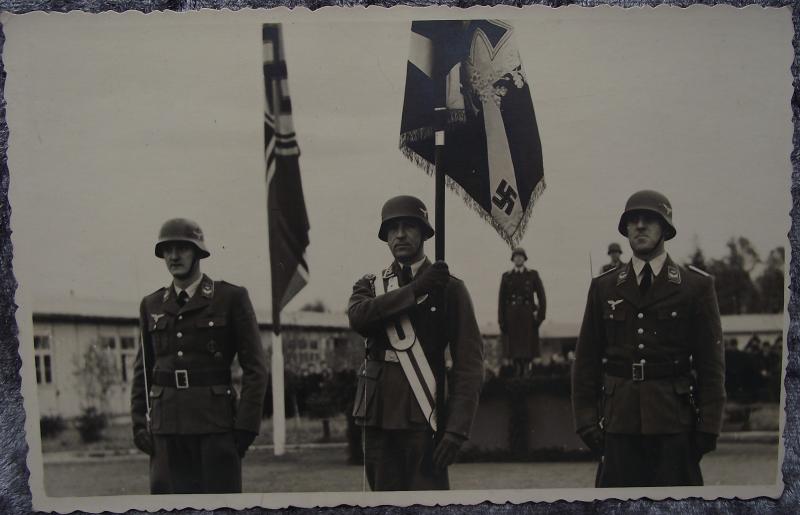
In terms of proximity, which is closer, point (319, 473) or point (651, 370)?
point (651, 370)

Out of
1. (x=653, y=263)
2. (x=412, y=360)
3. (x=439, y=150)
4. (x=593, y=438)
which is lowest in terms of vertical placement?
(x=593, y=438)

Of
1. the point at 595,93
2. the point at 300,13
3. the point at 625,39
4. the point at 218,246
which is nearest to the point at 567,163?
the point at 595,93

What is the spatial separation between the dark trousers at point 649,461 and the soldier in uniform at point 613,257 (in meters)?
0.67

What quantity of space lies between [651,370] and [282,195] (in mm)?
1629

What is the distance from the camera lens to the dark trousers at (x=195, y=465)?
3.51m

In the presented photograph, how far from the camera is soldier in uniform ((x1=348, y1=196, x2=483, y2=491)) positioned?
347 centimetres

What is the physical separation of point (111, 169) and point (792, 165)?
280 centimetres

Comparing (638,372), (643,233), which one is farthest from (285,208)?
(638,372)

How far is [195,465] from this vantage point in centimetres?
354

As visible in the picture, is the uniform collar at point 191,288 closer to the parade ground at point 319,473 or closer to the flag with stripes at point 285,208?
the flag with stripes at point 285,208

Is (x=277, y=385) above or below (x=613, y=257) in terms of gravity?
below

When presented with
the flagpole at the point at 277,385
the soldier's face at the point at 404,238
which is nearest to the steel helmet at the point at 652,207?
the soldier's face at the point at 404,238

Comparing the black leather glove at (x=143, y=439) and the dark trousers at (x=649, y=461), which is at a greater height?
the black leather glove at (x=143, y=439)

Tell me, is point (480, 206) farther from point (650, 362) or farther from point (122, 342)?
point (122, 342)
